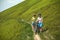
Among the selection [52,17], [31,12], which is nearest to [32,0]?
[31,12]

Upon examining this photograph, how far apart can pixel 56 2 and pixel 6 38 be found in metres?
1.51

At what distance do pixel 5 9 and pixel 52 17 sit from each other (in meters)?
1.27

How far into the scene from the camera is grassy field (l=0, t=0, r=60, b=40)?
4.94 metres

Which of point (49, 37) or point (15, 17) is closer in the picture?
point (49, 37)

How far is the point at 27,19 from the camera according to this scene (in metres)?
5.18

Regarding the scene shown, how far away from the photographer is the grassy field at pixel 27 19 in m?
4.94

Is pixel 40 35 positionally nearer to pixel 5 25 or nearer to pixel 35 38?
pixel 35 38

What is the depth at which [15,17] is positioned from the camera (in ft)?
17.5

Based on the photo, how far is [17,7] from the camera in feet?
17.6

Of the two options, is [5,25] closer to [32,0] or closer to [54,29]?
[32,0]

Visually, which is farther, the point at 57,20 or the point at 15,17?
the point at 15,17

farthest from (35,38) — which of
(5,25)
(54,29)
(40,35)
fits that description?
(5,25)

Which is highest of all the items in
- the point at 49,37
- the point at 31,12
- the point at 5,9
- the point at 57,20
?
the point at 5,9

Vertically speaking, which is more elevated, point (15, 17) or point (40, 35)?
point (15, 17)
